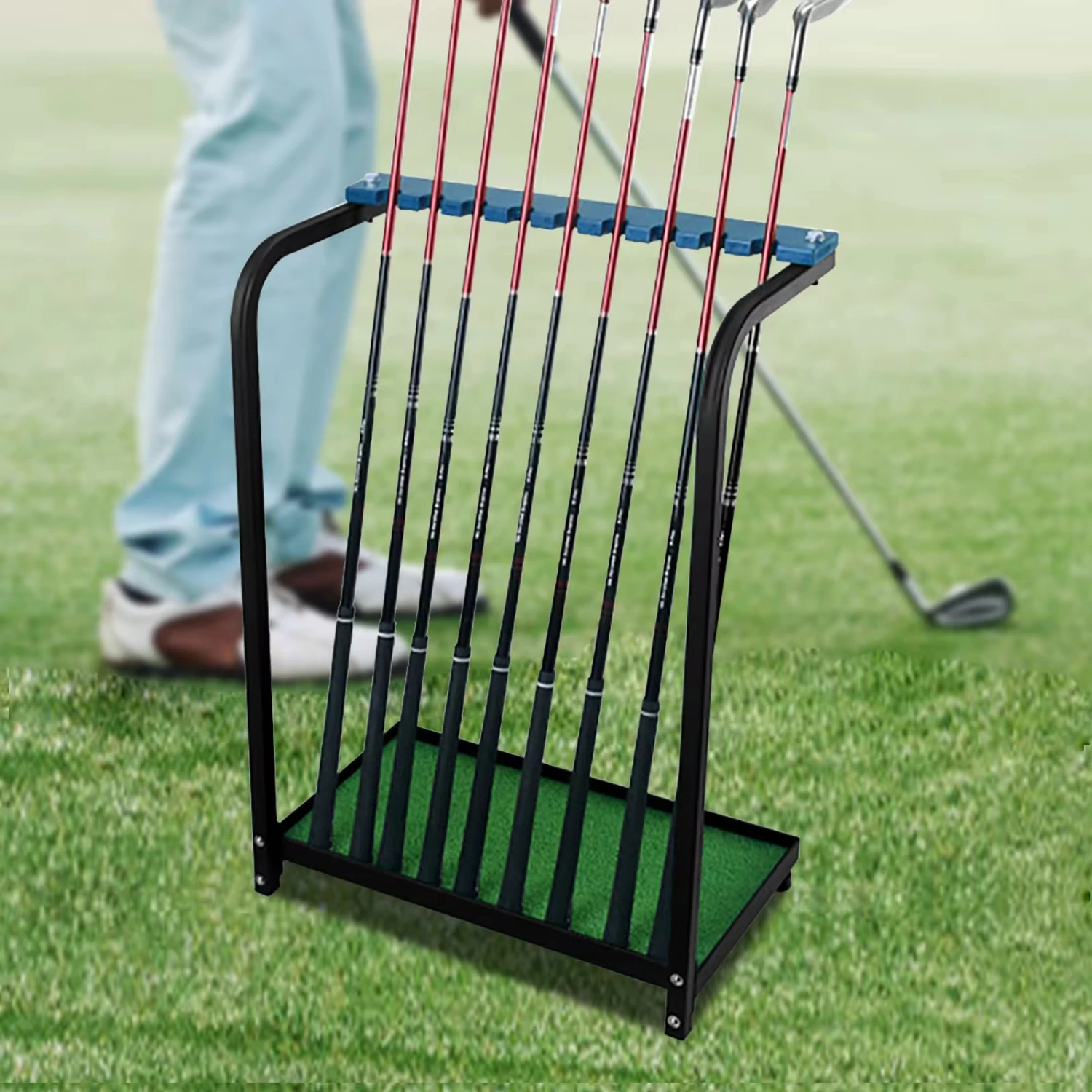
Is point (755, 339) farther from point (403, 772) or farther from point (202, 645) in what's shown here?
point (202, 645)

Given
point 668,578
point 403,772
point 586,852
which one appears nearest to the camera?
point 668,578

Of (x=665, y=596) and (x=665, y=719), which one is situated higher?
(x=665, y=596)

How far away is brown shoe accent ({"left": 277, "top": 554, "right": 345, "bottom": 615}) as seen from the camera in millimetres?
2910

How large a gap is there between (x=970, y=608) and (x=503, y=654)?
139 cm

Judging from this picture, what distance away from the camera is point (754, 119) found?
23.8 feet

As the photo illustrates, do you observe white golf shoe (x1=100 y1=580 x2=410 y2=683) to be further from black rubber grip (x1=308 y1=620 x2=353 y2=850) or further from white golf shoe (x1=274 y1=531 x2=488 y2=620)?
black rubber grip (x1=308 y1=620 x2=353 y2=850)

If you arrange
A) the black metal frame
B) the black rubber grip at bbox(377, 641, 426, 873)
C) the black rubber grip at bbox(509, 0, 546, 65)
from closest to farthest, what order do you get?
the black metal frame < the black rubber grip at bbox(377, 641, 426, 873) < the black rubber grip at bbox(509, 0, 546, 65)

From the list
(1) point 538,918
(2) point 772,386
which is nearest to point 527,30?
(2) point 772,386

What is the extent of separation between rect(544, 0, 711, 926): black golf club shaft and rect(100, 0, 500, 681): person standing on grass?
31.4 inches

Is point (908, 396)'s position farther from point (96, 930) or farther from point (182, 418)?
→ point (96, 930)

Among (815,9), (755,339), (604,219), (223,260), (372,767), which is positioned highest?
(815,9)

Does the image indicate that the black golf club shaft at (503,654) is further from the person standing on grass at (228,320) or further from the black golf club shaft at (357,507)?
the person standing on grass at (228,320)

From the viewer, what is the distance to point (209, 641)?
8.73 ft

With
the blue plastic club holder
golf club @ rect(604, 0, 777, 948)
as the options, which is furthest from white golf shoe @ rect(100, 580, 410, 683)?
the blue plastic club holder
